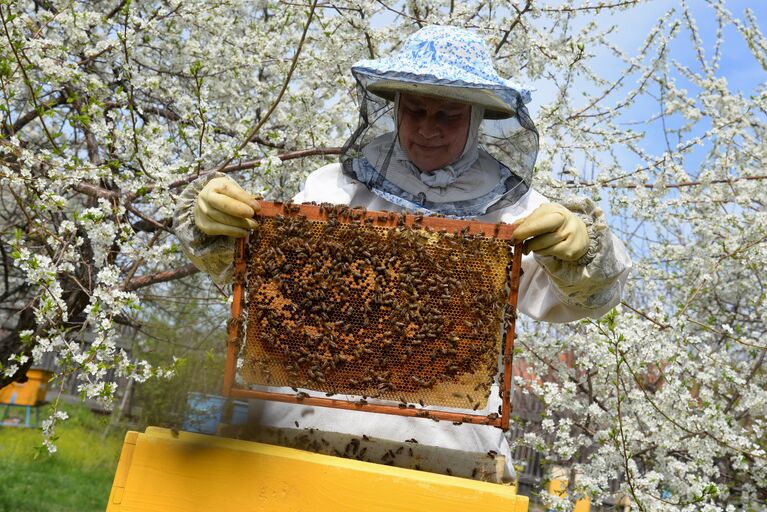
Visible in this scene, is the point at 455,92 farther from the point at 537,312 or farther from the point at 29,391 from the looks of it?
the point at 29,391

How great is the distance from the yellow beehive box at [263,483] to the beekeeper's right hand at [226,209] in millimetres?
690

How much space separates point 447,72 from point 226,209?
102cm

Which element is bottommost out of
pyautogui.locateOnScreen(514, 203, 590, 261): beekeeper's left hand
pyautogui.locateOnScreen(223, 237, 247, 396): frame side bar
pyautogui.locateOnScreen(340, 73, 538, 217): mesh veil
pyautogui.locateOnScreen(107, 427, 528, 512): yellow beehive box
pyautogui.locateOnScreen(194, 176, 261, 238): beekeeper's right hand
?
pyautogui.locateOnScreen(107, 427, 528, 512): yellow beehive box

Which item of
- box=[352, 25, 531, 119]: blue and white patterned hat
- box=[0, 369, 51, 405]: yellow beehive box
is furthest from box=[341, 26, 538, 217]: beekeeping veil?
box=[0, 369, 51, 405]: yellow beehive box

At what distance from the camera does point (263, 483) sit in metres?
1.86

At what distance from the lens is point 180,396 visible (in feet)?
6.18

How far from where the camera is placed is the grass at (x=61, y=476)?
849 cm

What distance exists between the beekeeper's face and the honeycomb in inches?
26.7

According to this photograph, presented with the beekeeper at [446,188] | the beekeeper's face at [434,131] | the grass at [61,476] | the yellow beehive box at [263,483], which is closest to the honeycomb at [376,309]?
the beekeeper at [446,188]

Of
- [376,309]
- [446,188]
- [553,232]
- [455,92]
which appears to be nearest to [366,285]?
[376,309]

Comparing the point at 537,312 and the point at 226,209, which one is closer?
the point at 226,209

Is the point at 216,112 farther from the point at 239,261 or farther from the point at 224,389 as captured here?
the point at 224,389

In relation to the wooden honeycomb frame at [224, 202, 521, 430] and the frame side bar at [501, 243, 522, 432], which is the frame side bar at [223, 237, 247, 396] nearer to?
the wooden honeycomb frame at [224, 202, 521, 430]

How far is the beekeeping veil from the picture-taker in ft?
9.32
